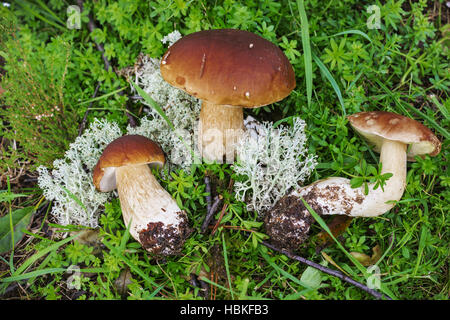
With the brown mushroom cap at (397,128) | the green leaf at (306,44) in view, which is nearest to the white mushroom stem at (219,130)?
the green leaf at (306,44)

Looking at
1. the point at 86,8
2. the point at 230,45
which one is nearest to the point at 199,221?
the point at 230,45

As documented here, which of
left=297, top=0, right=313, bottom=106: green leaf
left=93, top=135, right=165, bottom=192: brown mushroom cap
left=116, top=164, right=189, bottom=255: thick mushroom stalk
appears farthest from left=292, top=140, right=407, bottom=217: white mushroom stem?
left=93, top=135, right=165, bottom=192: brown mushroom cap

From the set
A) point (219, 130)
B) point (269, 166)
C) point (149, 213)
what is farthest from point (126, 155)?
point (269, 166)

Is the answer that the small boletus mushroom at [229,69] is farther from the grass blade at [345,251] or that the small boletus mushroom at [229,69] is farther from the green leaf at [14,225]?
the green leaf at [14,225]

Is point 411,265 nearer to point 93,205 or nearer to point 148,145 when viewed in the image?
point 148,145

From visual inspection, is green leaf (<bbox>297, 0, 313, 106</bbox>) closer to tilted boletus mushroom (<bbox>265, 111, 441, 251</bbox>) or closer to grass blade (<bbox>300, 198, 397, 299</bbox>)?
tilted boletus mushroom (<bbox>265, 111, 441, 251</bbox>)

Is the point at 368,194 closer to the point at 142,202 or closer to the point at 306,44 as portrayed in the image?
the point at 306,44
